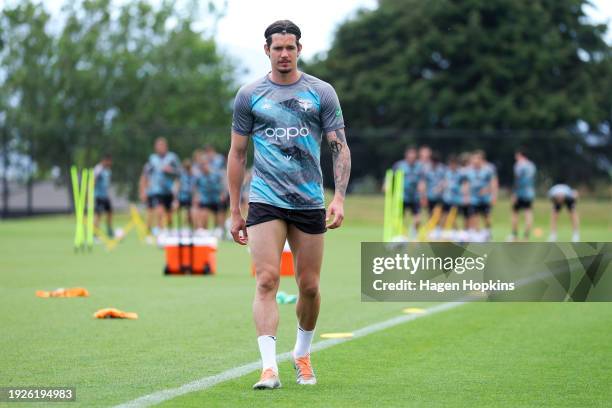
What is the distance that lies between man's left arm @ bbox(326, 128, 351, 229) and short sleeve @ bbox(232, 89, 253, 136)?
0.48 metres

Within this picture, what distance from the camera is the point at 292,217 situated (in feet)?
23.0

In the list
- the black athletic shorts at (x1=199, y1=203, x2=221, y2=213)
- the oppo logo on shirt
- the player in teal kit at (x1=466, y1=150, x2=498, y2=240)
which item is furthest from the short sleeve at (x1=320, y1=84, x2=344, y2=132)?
the black athletic shorts at (x1=199, y1=203, x2=221, y2=213)

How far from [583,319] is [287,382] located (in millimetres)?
4886

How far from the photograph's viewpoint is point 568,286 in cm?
1040

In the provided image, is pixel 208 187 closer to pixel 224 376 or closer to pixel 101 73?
pixel 224 376

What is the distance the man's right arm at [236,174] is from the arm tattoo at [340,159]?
0.53 m

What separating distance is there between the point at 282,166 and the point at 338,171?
A: 414 mm

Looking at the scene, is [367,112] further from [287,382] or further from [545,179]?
[287,382]

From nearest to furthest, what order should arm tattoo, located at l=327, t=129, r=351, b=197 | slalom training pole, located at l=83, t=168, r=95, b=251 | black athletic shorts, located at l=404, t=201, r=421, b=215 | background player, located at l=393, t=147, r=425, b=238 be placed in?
arm tattoo, located at l=327, t=129, r=351, b=197 < slalom training pole, located at l=83, t=168, r=95, b=251 < background player, located at l=393, t=147, r=425, b=238 < black athletic shorts, located at l=404, t=201, r=421, b=215

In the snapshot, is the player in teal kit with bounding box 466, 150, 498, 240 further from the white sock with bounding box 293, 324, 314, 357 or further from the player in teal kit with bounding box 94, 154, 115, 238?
the white sock with bounding box 293, 324, 314, 357

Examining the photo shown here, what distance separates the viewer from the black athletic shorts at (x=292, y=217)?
22.9ft

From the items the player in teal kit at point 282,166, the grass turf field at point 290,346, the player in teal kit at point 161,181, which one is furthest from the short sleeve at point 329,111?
the player in teal kit at point 161,181

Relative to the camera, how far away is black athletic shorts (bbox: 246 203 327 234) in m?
6.97

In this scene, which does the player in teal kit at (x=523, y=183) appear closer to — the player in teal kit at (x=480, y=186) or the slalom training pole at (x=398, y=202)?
the player in teal kit at (x=480, y=186)
